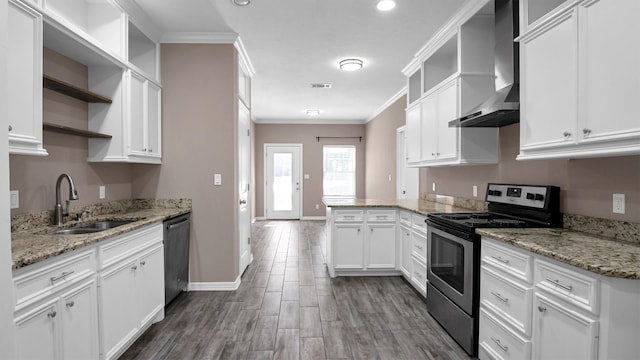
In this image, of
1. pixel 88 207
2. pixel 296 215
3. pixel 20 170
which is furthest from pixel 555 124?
pixel 296 215

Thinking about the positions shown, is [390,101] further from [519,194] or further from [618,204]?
[618,204]

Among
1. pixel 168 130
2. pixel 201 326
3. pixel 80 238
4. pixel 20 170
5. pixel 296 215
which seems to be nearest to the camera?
pixel 80 238

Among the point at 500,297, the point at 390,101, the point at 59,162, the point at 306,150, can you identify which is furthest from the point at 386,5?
the point at 306,150

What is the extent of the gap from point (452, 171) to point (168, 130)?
3.23 meters

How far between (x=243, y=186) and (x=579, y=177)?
3.30 metres

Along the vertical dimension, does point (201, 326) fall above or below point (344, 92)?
below

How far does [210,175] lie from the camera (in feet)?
11.3

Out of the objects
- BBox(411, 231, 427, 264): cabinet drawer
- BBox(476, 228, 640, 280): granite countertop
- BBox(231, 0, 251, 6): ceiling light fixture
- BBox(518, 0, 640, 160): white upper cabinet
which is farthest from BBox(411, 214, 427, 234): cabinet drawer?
BBox(231, 0, 251, 6): ceiling light fixture

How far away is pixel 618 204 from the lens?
1809 millimetres

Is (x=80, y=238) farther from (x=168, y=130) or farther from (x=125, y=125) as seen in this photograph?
(x=168, y=130)

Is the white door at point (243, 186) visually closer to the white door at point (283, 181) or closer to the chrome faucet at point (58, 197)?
the chrome faucet at point (58, 197)

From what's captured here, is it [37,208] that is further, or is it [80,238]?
[37,208]

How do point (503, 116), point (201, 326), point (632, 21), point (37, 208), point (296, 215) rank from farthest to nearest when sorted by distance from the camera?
point (296, 215) < point (201, 326) < point (503, 116) < point (37, 208) < point (632, 21)

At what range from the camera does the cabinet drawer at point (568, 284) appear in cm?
133
